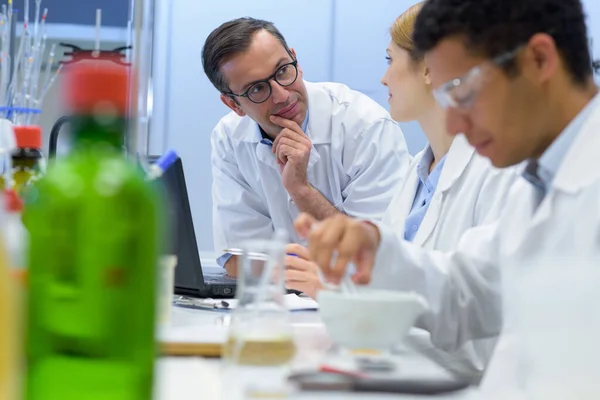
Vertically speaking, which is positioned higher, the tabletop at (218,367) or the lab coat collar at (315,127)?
the lab coat collar at (315,127)

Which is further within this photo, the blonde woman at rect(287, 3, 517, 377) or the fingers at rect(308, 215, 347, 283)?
the blonde woman at rect(287, 3, 517, 377)

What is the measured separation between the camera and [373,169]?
2.89 metres

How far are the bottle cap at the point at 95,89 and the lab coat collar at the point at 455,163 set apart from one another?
1519mm

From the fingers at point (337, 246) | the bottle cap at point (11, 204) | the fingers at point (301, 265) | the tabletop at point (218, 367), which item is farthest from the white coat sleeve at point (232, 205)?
the bottle cap at point (11, 204)

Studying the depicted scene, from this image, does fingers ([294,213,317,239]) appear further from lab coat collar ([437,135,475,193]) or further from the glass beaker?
lab coat collar ([437,135,475,193])

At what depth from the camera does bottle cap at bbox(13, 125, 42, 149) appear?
1.16 m

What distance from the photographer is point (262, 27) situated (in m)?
2.78

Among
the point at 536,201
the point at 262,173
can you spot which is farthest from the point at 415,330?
the point at 262,173

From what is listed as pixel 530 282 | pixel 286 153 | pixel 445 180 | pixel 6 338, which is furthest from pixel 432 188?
pixel 6 338

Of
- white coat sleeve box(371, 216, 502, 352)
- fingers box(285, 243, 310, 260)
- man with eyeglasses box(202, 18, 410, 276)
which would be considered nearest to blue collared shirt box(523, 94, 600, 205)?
white coat sleeve box(371, 216, 502, 352)

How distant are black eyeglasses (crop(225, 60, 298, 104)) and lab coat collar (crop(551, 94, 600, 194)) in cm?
166

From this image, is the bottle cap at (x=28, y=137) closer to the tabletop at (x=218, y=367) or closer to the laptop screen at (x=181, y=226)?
the tabletop at (x=218, y=367)

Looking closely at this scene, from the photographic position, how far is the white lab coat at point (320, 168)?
2887mm

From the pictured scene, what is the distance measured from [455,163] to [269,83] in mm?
941
